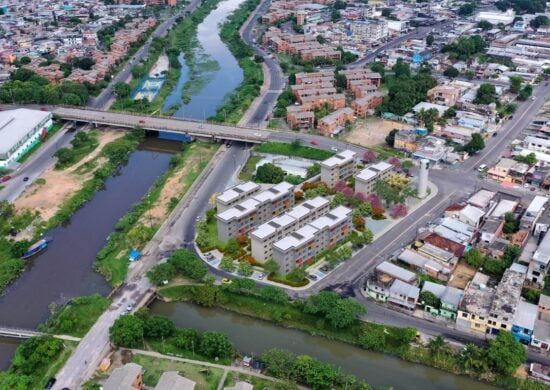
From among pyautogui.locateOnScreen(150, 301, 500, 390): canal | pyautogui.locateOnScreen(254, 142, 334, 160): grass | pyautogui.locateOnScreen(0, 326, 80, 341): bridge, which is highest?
pyautogui.locateOnScreen(0, 326, 80, 341): bridge

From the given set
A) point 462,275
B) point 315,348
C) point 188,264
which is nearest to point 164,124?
point 188,264

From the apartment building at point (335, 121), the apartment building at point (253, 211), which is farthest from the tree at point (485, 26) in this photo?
the apartment building at point (253, 211)

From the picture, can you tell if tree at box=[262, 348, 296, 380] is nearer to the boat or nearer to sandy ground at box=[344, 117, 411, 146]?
the boat

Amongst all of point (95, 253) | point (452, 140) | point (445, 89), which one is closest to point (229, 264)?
point (95, 253)

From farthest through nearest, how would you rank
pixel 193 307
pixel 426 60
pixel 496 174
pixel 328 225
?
1. pixel 426 60
2. pixel 496 174
3. pixel 328 225
4. pixel 193 307

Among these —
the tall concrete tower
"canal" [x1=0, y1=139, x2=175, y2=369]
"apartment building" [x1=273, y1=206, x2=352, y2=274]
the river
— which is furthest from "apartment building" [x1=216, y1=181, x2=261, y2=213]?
the river

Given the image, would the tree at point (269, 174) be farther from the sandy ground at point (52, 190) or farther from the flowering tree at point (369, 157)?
the sandy ground at point (52, 190)

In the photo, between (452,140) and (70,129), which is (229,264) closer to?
(452,140)
